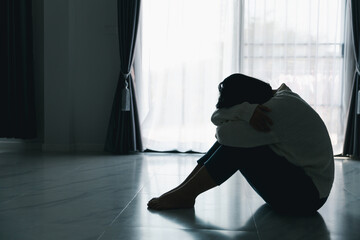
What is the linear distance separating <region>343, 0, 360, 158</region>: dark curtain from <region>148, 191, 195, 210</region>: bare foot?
251cm

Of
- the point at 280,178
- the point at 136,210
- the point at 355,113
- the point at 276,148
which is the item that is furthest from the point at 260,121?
the point at 355,113

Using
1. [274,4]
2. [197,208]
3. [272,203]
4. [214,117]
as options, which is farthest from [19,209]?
[274,4]

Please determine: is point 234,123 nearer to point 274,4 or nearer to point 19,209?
point 19,209

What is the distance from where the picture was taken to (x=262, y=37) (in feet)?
13.2

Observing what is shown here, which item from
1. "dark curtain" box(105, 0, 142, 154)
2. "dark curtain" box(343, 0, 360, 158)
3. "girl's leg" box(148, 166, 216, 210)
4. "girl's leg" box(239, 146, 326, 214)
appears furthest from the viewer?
"dark curtain" box(105, 0, 142, 154)

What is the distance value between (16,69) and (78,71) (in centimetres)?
66

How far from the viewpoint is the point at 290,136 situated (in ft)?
5.62

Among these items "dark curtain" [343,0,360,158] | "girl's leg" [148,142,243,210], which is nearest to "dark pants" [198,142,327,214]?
"girl's leg" [148,142,243,210]

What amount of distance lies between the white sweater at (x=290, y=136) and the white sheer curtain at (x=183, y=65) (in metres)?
2.40

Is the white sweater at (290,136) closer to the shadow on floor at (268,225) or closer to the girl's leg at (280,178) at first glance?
the girl's leg at (280,178)

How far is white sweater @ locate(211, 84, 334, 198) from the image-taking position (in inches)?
66.8

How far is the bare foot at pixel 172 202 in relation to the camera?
1.96 meters

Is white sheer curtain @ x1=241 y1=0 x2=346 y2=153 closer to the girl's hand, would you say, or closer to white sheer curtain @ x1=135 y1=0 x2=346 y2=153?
white sheer curtain @ x1=135 y1=0 x2=346 y2=153

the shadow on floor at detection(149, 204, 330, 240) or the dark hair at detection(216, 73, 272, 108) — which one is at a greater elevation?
the dark hair at detection(216, 73, 272, 108)
